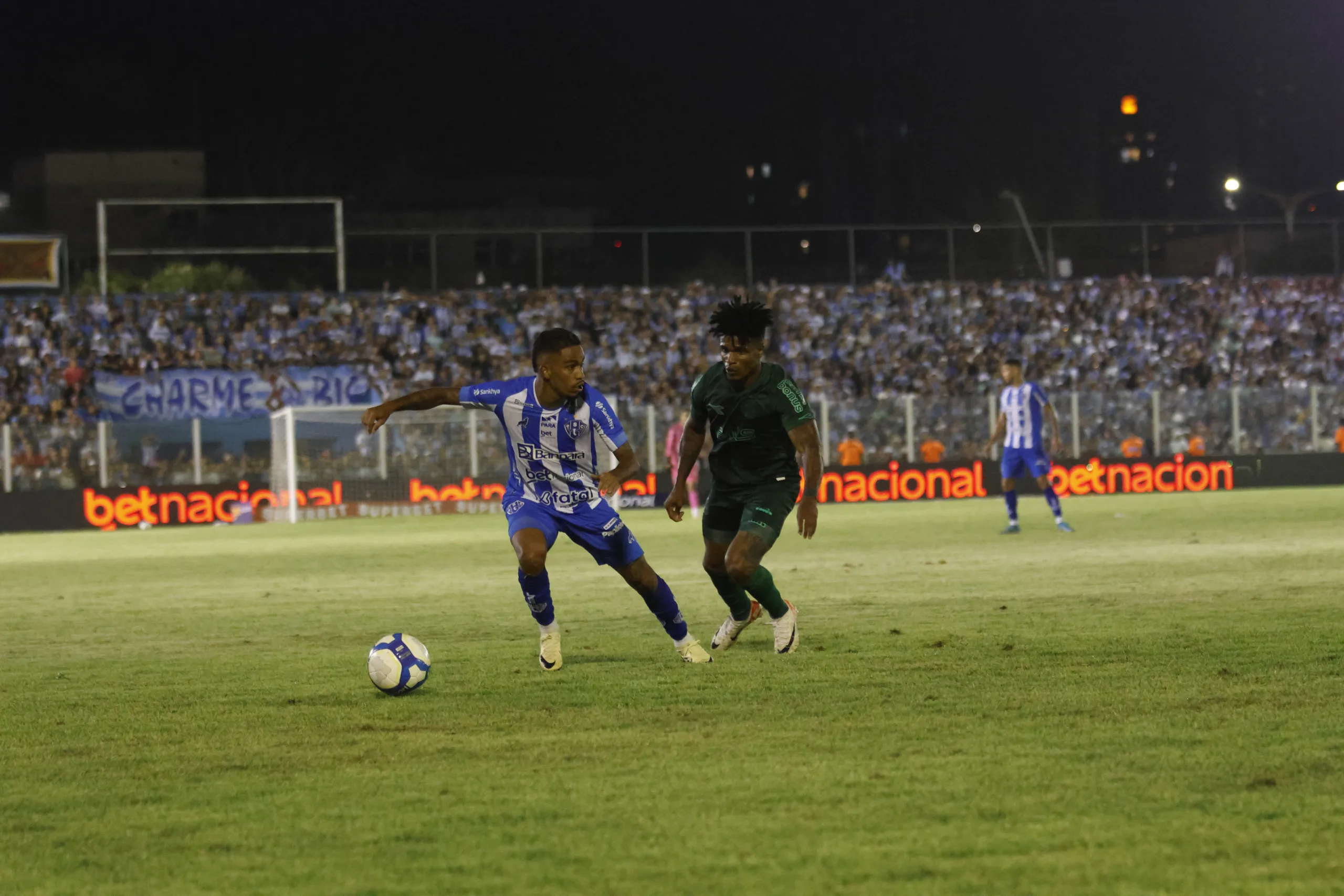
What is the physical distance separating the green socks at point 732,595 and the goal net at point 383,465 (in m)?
24.0

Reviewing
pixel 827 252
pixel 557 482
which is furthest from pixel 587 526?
pixel 827 252

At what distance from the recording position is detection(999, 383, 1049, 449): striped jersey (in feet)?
73.6

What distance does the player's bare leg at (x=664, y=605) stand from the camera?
9062 millimetres

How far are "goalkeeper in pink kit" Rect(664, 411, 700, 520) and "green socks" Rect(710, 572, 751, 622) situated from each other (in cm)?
1658

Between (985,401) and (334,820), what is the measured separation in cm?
3164

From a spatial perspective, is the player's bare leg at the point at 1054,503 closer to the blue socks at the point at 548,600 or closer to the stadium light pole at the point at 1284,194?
the blue socks at the point at 548,600

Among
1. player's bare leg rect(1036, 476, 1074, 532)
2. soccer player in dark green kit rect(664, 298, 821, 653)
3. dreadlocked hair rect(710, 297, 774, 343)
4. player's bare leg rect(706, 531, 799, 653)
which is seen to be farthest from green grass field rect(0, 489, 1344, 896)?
player's bare leg rect(1036, 476, 1074, 532)

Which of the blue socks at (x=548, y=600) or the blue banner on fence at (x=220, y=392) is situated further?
the blue banner on fence at (x=220, y=392)

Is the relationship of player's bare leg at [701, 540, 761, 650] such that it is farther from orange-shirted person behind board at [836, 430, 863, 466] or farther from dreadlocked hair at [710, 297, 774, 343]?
orange-shirted person behind board at [836, 430, 863, 466]

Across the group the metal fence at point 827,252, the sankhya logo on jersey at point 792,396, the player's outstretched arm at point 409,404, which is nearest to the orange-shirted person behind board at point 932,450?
the metal fence at point 827,252

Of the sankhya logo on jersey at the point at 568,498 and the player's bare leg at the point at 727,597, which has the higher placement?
the sankhya logo on jersey at the point at 568,498

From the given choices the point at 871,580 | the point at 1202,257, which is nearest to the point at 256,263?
the point at 1202,257

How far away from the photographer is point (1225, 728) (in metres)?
6.46

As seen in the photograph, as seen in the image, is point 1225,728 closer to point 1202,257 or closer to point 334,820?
point 334,820
